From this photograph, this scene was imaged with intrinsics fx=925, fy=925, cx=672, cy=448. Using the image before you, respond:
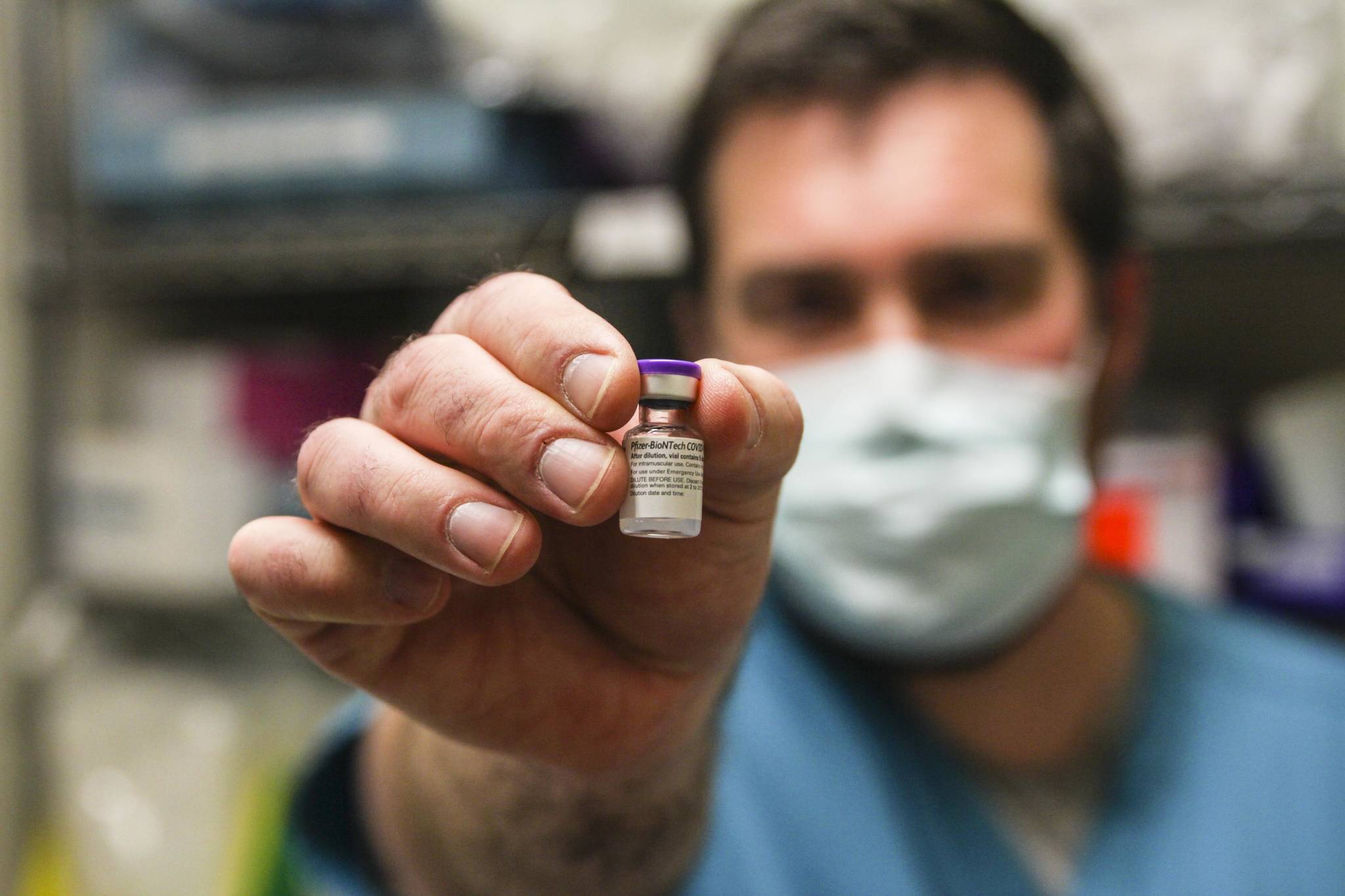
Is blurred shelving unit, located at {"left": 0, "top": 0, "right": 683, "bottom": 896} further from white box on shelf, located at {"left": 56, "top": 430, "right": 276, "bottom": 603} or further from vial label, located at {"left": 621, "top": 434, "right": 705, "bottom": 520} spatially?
vial label, located at {"left": 621, "top": 434, "right": 705, "bottom": 520}

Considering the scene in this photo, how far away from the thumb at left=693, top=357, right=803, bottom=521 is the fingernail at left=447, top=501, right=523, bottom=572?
0.06 meters

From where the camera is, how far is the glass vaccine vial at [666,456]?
0.91 ft

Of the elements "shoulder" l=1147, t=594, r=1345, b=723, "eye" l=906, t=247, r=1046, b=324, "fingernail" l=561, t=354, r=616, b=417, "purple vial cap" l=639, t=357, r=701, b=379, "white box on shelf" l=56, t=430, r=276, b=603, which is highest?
"purple vial cap" l=639, t=357, r=701, b=379

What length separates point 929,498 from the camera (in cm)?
61

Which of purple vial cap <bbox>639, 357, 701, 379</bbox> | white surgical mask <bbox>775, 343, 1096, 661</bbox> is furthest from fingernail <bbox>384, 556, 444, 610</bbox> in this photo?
white surgical mask <bbox>775, 343, 1096, 661</bbox>

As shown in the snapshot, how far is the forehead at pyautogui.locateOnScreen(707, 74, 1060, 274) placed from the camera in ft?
2.33

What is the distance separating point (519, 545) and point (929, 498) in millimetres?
392

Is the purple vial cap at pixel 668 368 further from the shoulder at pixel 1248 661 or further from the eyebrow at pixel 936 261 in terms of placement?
the shoulder at pixel 1248 661

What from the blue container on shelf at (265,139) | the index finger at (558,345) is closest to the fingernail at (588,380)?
the index finger at (558,345)

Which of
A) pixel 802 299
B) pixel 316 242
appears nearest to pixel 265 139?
pixel 316 242

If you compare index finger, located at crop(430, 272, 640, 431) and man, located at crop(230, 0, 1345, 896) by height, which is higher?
index finger, located at crop(430, 272, 640, 431)

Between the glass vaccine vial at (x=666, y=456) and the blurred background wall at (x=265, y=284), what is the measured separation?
598 millimetres

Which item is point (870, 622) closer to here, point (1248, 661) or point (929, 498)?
point (929, 498)

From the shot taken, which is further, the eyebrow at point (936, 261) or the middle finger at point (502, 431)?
the eyebrow at point (936, 261)
